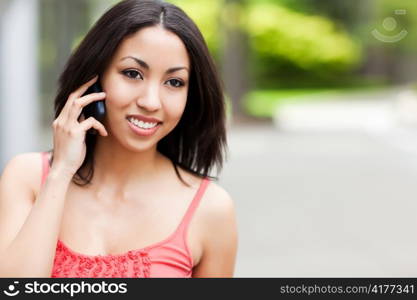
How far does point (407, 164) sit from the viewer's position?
1413 cm

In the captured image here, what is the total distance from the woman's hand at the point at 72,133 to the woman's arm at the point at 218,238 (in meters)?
0.33

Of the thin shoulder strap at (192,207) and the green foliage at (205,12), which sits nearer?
the thin shoulder strap at (192,207)

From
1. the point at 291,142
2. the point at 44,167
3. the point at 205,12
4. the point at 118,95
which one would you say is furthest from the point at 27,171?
the point at 205,12

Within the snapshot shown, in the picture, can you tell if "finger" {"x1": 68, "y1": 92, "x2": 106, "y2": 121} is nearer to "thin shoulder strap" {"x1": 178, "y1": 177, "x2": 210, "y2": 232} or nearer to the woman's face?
the woman's face

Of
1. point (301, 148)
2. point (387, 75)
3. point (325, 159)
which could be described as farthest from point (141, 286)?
point (387, 75)

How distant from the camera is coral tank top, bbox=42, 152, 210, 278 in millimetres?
1977

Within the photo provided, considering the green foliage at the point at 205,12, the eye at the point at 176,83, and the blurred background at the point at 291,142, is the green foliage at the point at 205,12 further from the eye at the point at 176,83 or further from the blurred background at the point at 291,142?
the eye at the point at 176,83

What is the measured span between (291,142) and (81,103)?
53.6 feet

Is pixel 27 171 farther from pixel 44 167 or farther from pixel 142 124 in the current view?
pixel 142 124

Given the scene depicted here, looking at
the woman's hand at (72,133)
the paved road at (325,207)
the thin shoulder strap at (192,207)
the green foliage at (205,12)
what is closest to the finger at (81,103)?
the woman's hand at (72,133)

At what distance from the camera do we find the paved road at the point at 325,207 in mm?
7188

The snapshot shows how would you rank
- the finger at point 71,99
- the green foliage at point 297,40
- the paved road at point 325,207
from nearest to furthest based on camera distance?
the finger at point 71,99, the paved road at point 325,207, the green foliage at point 297,40

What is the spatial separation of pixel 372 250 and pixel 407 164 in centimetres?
682

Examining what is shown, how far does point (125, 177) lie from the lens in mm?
2172
